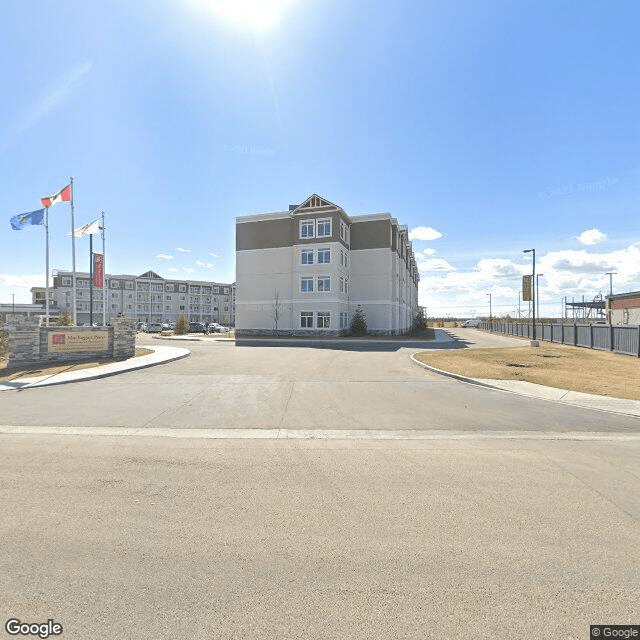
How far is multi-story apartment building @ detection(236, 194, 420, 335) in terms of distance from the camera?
38844mm

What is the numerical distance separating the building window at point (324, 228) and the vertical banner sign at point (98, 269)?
20821 mm

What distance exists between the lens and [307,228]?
40.1 m

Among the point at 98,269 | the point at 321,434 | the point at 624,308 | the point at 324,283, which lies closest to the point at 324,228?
the point at 324,283

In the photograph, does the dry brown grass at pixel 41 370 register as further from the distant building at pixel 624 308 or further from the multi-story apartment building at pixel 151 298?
the multi-story apartment building at pixel 151 298

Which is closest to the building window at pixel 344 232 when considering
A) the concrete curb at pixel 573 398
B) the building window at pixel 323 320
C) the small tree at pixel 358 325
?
the small tree at pixel 358 325

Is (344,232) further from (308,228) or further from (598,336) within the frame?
(598,336)

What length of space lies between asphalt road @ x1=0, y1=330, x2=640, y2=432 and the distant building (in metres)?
49.6

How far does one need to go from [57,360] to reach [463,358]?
63.8 ft

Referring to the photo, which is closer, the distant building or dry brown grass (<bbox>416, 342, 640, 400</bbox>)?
dry brown grass (<bbox>416, 342, 640, 400</bbox>)

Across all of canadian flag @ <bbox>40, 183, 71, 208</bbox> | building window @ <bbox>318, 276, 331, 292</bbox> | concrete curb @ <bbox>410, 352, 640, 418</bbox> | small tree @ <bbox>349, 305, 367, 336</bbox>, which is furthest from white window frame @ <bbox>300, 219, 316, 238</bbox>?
concrete curb @ <bbox>410, 352, 640, 418</bbox>

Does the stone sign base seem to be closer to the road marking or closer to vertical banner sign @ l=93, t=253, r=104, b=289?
vertical banner sign @ l=93, t=253, r=104, b=289

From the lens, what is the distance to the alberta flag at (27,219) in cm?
1886

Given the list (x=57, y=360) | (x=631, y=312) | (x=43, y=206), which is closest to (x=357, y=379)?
(x=57, y=360)

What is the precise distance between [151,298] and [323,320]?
2972 inches
